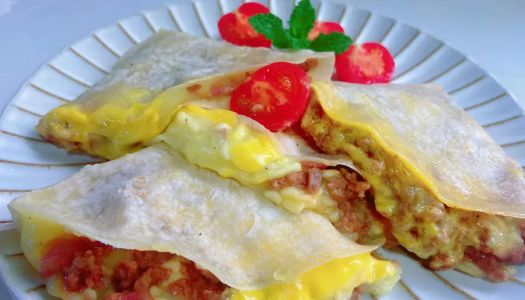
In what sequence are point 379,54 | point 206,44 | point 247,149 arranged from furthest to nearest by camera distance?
point 379,54 → point 206,44 → point 247,149

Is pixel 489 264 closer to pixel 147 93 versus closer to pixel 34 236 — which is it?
pixel 147 93

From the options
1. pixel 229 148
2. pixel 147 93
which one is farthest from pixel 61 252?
pixel 147 93

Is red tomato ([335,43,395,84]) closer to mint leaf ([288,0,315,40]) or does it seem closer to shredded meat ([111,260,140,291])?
mint leaf ([288,0,315,40])

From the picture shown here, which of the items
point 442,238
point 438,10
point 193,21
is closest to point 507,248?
point 442,238

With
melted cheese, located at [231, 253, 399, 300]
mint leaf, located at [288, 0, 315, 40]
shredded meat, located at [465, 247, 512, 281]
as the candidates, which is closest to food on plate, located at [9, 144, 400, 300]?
melted cheese, located at [231, 253, 399, 300]

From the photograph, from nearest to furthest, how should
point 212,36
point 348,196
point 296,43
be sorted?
point 348,196 → point 296,43 → point 212,36

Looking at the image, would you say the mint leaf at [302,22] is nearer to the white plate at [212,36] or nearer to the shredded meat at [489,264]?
the white plate at [212,36]

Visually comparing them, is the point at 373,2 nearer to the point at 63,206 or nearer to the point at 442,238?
the point at 442,238
